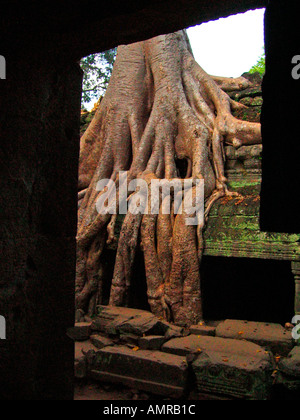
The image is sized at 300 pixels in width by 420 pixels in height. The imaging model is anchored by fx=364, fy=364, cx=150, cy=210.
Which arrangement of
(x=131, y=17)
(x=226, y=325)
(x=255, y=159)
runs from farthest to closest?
(x=255, y=159) → (x=226, y=325) → (x=131, y=17)

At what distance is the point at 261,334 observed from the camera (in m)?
3.70

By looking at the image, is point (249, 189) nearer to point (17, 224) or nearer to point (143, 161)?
point (143, 161)

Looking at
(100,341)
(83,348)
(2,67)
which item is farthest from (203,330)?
(2,67)

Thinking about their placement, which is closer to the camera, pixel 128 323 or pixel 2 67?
pixel 2 67

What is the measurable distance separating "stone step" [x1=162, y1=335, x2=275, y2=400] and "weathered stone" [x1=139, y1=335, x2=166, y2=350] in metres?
0.18

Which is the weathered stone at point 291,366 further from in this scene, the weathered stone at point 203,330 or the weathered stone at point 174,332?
the weathered stone at point 174,332

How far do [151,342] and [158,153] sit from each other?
2.76 meters

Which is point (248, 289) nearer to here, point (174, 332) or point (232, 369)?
point (174, 332)

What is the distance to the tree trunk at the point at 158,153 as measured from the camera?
14.5 ft

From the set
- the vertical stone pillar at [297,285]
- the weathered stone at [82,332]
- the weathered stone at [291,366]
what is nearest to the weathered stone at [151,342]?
the weathered stone at [82,332]

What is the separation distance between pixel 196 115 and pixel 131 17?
14.3ft

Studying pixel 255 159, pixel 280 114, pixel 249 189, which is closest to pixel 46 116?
pixel 280 114

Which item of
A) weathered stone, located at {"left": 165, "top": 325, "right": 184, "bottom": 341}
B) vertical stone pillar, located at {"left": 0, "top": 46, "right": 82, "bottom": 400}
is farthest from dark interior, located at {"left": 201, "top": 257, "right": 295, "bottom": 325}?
vertical stone pillar, located at {"left": 0, "top": 46, "right": 82, "bottom": 400}
